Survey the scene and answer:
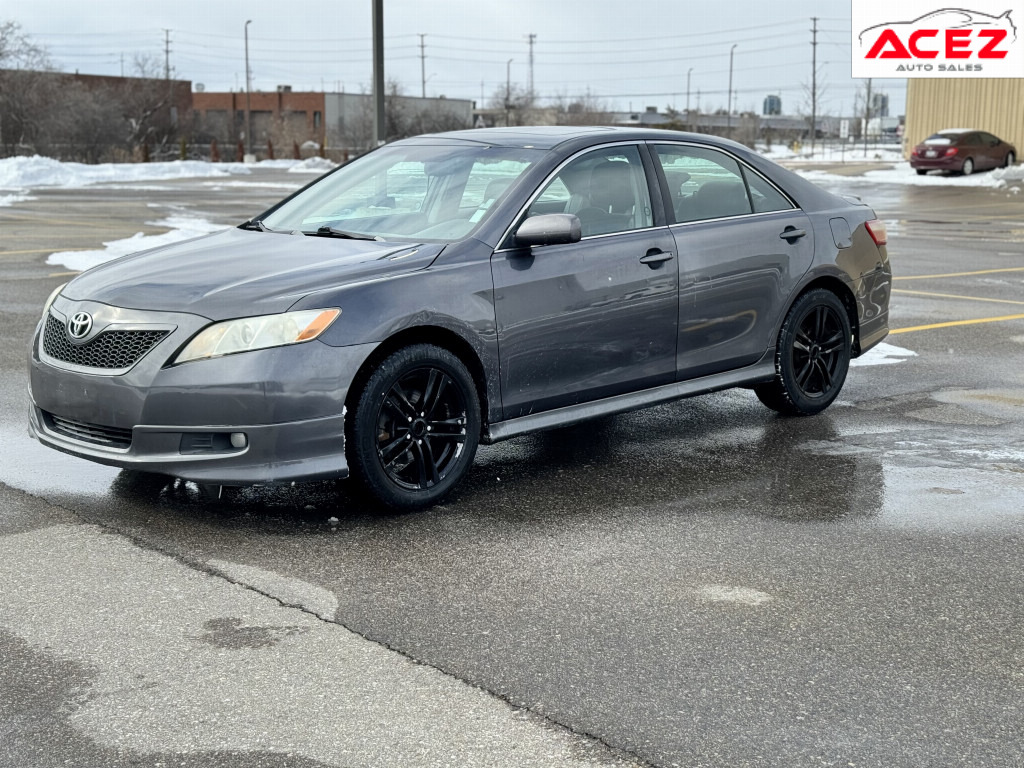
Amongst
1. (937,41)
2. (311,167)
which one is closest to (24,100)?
(311,167)

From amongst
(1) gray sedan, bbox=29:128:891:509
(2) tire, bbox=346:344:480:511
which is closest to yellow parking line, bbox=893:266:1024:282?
(1) gray sedan, bbox=29:128:891:509

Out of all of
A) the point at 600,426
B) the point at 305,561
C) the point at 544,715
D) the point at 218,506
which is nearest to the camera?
the point at 544,715

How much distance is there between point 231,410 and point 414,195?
1.76 meters

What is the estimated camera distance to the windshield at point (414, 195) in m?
6.00

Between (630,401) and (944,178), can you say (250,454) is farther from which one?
(944,178)

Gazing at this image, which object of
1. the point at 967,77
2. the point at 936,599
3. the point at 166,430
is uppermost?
the point at 967,77

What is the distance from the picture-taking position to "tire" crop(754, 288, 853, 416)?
7.20 meters

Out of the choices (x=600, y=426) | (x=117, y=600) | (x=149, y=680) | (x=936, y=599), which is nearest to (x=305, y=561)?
(x=117, y=600)

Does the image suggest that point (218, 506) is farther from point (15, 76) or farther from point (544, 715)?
point (15, 76)

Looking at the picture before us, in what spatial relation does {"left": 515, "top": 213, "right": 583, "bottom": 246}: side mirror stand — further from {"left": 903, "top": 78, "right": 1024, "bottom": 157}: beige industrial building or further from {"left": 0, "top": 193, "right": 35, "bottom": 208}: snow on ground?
{"left": 903, "top": 78, "right": 1024, "bottom": 157}: beige industrial building

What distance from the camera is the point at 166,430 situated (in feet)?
16.7

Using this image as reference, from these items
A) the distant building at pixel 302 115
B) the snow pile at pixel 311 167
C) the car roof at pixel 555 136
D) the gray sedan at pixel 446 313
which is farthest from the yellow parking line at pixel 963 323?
the distant building at pixel 302 115

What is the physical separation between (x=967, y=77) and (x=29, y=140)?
41154 millimetres

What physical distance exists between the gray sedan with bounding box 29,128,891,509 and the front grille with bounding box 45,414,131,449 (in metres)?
0.01
